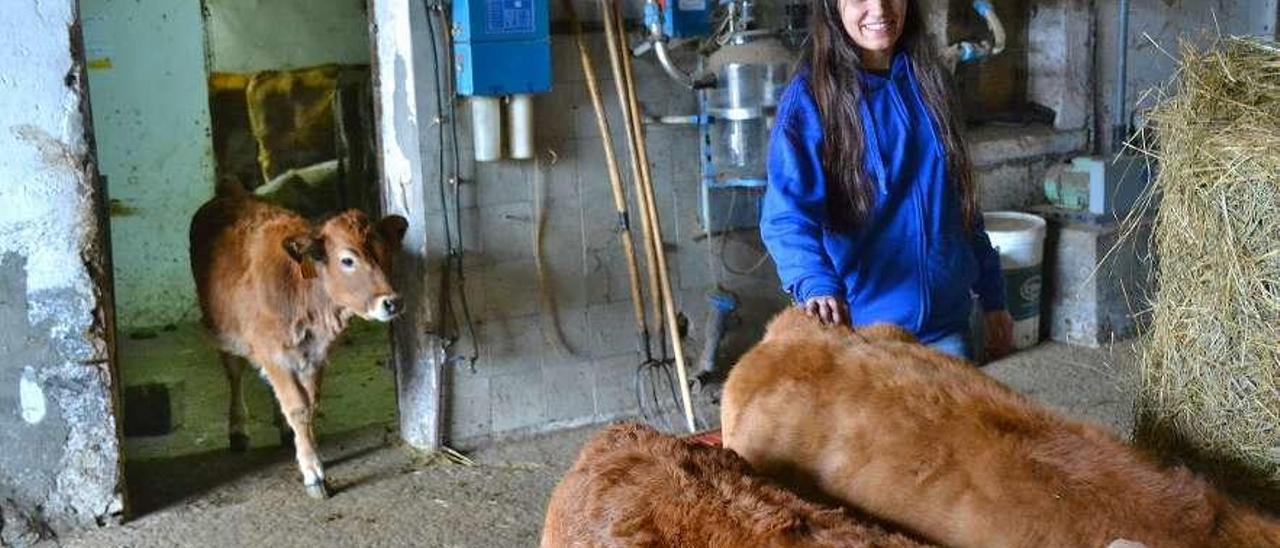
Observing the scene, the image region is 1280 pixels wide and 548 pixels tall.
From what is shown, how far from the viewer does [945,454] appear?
196cm

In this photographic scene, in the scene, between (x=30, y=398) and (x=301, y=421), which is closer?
(x=30, y=398)

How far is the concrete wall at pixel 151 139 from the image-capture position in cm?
629

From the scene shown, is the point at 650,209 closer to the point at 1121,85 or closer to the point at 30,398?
the point at 30,398

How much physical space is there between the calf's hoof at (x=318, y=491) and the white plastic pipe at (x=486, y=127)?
1.23 metres

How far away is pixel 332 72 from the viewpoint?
22.2ft

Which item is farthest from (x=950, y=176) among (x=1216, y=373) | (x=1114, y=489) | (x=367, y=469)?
(x=367, y=469)

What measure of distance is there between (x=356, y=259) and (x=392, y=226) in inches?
6.9

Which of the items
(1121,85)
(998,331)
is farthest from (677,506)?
(1121,85)

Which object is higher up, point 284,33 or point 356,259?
point 284,33

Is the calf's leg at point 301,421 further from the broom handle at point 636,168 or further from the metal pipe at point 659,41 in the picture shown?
the metal pipe at point 659,41

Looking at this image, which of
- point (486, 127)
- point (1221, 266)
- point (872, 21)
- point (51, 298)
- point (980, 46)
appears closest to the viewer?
point (1221, 266)

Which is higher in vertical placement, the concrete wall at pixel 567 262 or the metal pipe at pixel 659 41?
the metal pipe at pixel 659 41

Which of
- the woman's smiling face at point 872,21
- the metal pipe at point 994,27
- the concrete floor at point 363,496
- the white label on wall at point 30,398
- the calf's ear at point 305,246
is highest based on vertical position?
the metal pipe at point 994,27

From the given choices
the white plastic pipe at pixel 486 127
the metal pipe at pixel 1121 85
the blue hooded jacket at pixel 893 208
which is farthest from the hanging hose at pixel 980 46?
the blue hooded jacket at pixel 893 208
